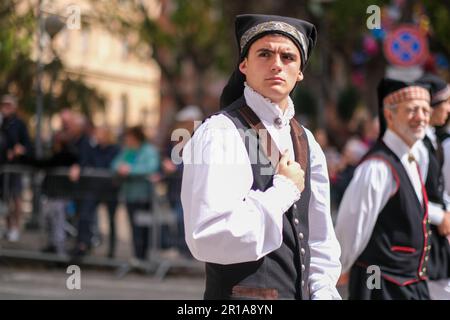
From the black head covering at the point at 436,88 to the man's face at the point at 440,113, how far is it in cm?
4

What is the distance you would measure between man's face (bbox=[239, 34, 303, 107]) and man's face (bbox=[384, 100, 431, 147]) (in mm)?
2287

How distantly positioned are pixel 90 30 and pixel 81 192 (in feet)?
17.0

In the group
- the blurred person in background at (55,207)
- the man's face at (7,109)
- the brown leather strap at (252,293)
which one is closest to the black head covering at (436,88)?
the brown leather strap at (252,293)

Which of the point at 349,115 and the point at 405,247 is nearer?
the point at 405,247

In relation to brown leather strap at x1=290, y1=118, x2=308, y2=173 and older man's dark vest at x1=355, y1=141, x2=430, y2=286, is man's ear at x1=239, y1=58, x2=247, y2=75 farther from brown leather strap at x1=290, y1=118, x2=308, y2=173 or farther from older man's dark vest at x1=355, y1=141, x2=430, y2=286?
older man's dark vest at x1=355, y1=141, x2=430, y2=286

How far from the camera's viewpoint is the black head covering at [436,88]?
6.03m

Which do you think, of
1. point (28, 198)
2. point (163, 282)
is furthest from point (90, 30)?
point (163, 282)

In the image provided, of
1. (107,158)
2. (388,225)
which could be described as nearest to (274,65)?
(388,225)

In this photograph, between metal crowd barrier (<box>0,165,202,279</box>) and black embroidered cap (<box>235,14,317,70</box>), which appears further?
metal crowd barrier (<box>0,165,202,279</box>)

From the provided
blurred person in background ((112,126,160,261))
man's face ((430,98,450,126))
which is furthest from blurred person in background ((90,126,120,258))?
man's face ((430,98,450,126))

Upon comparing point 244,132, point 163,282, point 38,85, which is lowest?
point 163,282

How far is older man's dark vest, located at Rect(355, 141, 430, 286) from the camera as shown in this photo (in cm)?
545

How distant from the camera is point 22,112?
1625cm

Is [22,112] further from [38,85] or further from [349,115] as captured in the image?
[349,115]
